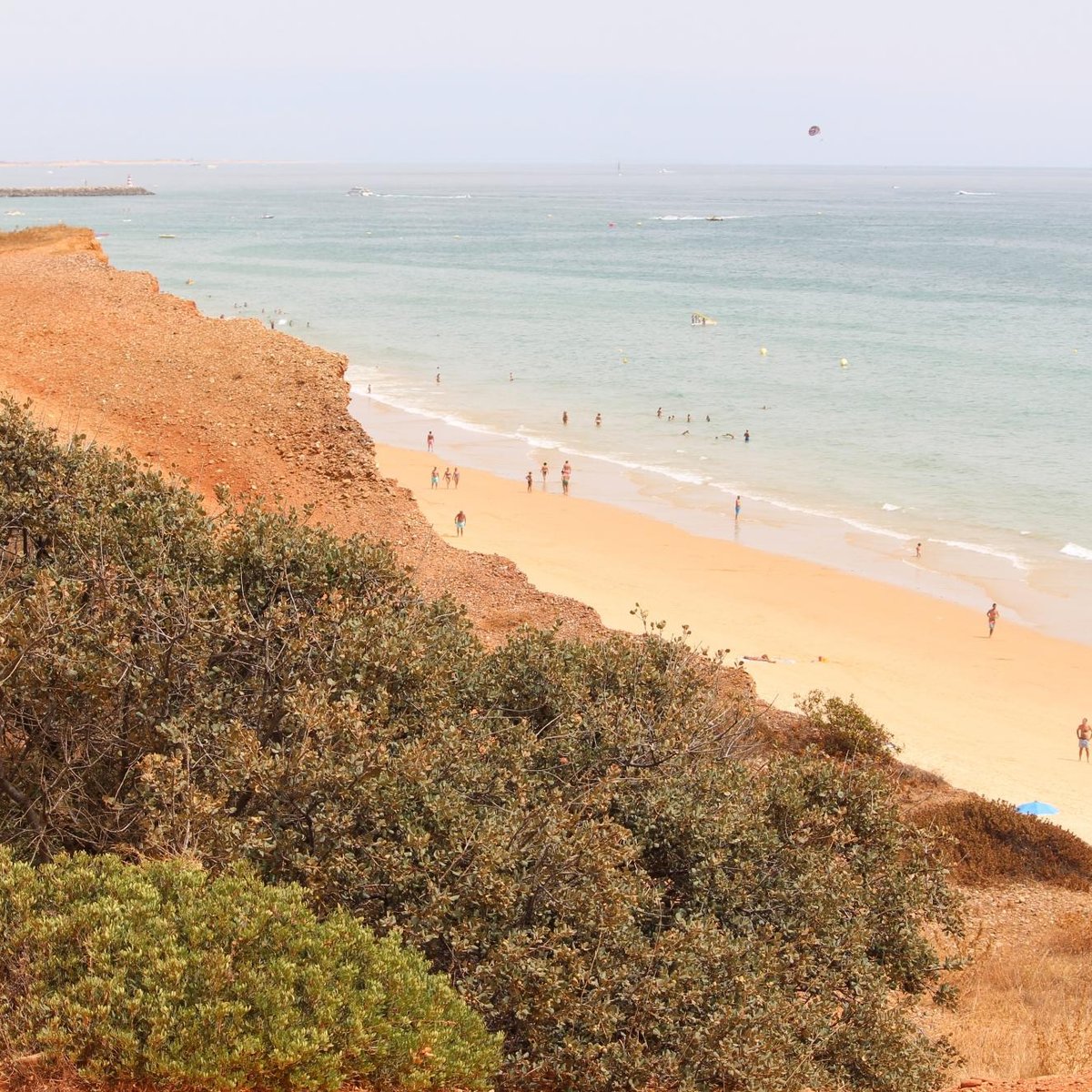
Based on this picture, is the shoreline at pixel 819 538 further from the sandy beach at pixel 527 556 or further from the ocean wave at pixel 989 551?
the sandy beach at pixel 527 556

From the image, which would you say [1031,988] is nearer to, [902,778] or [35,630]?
[902,778]

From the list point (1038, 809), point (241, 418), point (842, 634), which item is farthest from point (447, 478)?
point (1038, 809)

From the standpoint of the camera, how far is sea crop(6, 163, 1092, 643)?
1535 inches

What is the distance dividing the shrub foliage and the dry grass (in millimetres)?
1322

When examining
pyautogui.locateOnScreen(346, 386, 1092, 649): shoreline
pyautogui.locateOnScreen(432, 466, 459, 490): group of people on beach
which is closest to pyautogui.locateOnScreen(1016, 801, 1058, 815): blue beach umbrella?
pyautogui.locateOnScreen(346, 386, 1092, 649): shoreline

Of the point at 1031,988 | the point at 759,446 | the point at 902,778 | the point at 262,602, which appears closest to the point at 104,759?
the point at 262,602

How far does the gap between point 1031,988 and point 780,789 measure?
15.4 ft

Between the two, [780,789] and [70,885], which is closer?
[70,885]

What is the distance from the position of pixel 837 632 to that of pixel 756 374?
35.0 meters

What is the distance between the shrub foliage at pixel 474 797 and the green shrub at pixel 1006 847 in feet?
17.7

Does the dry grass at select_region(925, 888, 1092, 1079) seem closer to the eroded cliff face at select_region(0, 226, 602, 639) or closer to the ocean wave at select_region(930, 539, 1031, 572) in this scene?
the eroded cliff face at select_region(0, 226, 602, 639)

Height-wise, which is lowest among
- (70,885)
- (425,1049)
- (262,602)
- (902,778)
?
(902,778)

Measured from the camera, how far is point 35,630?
30.0 ft

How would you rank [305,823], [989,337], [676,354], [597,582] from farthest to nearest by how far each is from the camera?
[989,337], [676,354], [597,582], [305,823]
